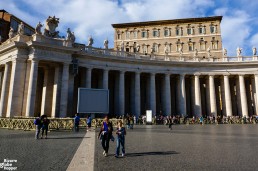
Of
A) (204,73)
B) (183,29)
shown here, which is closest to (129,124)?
(204,73)

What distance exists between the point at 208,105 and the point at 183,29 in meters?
26.6

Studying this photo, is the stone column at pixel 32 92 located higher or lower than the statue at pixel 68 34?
lower

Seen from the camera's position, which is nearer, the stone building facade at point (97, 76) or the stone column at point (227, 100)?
the stone building facade at point (97, 76)

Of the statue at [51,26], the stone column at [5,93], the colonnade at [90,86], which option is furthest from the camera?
the statue at [51,26]

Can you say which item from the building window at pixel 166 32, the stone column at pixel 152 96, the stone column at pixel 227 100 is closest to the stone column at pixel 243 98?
the stone column at pixel 227 100

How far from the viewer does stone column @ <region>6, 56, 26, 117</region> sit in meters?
28.3

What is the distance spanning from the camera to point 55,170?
21.7 ft

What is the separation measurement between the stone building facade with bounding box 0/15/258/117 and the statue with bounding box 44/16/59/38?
50.0 inches

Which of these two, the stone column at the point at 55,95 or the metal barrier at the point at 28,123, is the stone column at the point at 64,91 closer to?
the stone column at the point at 55,95

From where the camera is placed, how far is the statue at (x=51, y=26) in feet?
105

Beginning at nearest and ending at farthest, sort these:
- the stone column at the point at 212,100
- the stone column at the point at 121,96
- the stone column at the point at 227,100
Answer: the stone column at the point at 121,96
the stone column at the point at 212,100
the stone column at the point at 227,100

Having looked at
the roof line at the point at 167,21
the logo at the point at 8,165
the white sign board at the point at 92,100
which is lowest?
the logo at the point at 8,165

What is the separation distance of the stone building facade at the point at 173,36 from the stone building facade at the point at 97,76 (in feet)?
45.7

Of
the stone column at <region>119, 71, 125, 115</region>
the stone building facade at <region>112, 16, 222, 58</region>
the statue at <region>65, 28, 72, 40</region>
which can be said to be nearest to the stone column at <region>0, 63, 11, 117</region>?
the statue at <region>65, 28, 72, 40</region>
